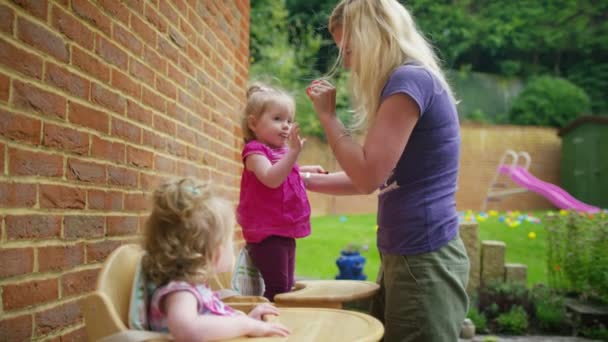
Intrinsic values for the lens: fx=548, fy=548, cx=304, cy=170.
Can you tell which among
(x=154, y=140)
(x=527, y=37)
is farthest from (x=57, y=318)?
(x=527, y=37)

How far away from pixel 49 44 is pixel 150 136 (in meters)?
0.92

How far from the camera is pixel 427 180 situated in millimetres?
1727

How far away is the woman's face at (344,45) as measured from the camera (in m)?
1.85

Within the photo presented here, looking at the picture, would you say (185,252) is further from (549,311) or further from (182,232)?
(549,311)

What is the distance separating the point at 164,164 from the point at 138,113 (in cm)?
41

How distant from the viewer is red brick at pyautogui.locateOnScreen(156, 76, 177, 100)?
278 centimetres

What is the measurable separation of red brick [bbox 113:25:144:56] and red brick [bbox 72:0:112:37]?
0.07 m

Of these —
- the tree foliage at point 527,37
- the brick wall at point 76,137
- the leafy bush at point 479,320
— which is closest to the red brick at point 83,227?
the brick wall at point 76,137

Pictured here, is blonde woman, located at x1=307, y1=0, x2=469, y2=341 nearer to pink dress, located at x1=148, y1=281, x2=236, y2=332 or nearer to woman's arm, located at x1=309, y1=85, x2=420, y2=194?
woman's arm, located at x1=309, y1=85, x2=420, y2=194

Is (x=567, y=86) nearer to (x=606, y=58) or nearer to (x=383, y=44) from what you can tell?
(x=606, y=58)

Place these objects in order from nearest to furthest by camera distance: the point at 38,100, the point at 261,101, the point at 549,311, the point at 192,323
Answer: the point at 192,323 → the point at 38,100 → the point at 261,101 → the point at 549,311

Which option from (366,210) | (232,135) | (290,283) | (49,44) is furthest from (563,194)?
(49,44)

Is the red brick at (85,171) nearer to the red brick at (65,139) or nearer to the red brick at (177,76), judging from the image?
the red brick at (65,139)

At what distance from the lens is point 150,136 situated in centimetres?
266
